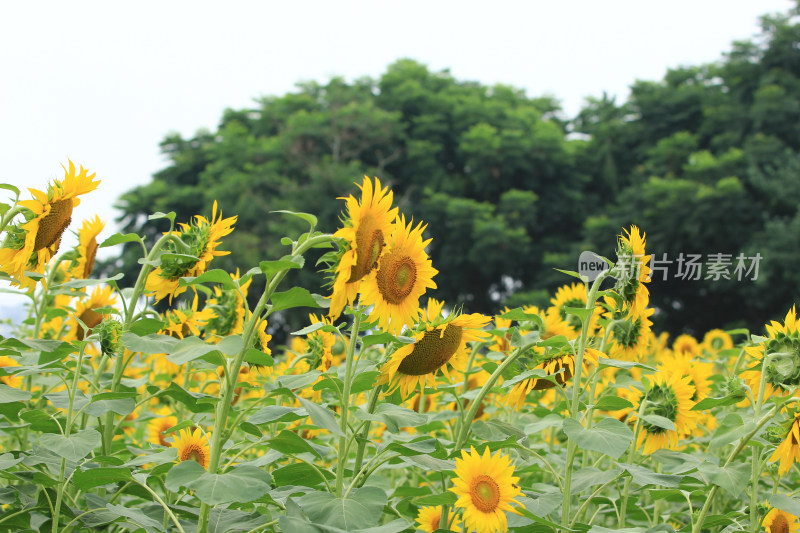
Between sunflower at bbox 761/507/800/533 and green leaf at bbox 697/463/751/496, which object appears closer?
green leaf at bbox 697/463/751/496

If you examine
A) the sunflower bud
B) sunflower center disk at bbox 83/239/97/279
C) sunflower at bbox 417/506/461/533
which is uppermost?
sunflower center disk at bbox 83/239/97/279

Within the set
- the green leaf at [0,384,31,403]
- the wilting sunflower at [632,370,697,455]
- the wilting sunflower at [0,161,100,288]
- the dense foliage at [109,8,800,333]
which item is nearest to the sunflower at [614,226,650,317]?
the wilting sunflower at [632,370,697,455]

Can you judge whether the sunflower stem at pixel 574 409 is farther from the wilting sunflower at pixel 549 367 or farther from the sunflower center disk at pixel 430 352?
the sunflower center disk at pixel 430 352

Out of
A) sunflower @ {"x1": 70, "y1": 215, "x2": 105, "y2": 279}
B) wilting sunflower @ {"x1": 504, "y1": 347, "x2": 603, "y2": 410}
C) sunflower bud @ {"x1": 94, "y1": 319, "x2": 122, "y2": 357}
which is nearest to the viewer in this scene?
sunflower bud @ {"x1": 94, "y1": 319, "x2": 122, "y2": 357}

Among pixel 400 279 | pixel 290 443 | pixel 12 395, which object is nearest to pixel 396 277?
pixel 400 279

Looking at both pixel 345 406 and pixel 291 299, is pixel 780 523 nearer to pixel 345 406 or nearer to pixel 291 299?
pixel 345 406

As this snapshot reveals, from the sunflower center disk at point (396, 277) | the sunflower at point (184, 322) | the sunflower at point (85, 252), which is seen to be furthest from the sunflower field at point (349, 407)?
the sunflower at point (85, 252)

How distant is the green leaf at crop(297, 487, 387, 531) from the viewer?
132 centimetres

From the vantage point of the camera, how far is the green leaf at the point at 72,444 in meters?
1.47

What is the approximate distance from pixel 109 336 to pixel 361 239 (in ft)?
2.42

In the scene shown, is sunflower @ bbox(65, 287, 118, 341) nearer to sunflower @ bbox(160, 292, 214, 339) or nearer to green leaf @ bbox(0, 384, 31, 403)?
sunflower @ bbox(160, 292, 214, 339)

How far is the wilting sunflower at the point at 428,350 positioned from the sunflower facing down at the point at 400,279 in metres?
0.06

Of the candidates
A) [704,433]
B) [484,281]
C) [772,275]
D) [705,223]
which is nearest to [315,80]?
[484,281]

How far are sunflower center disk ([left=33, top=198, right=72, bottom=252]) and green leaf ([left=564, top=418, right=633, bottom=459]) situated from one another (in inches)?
45.1
